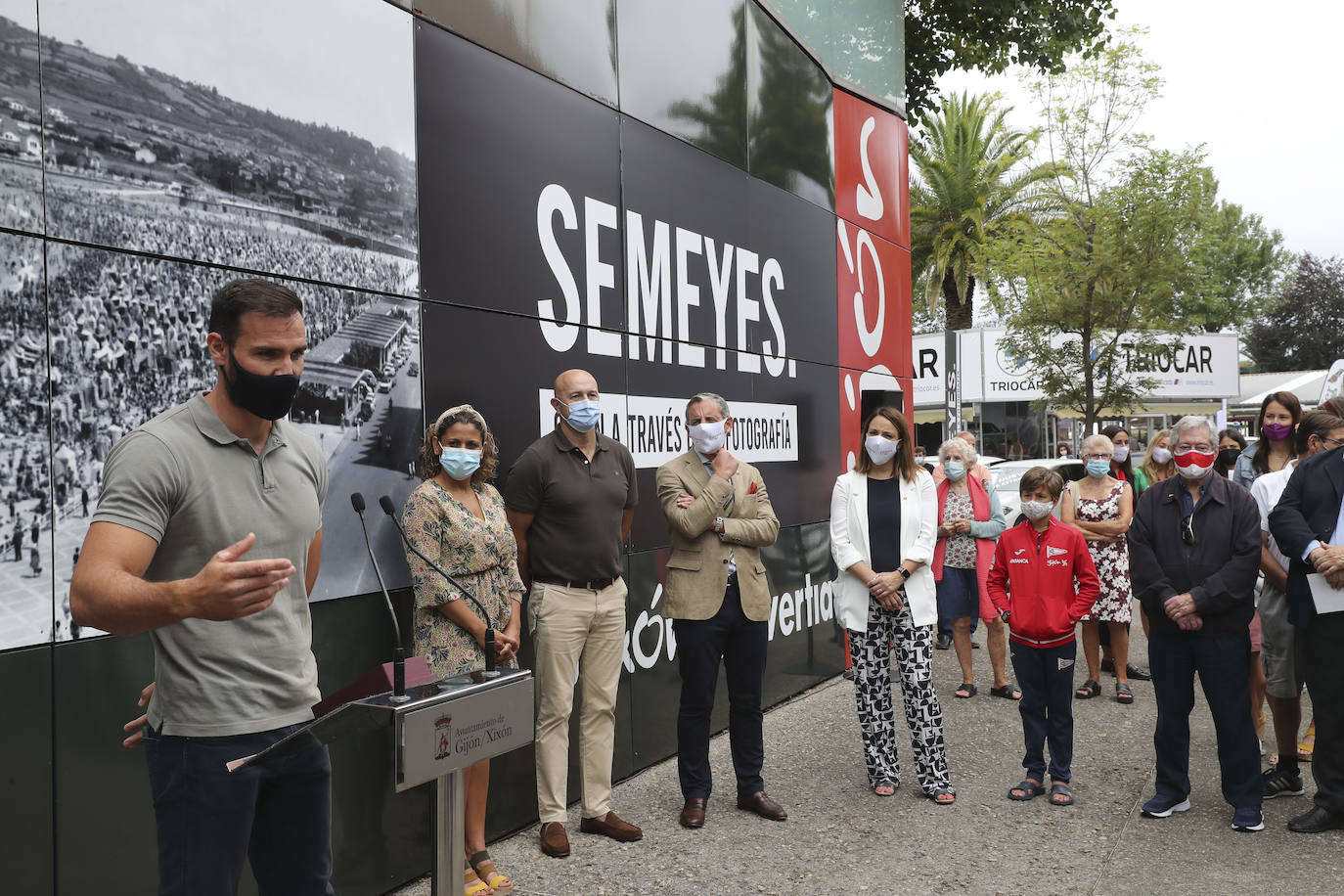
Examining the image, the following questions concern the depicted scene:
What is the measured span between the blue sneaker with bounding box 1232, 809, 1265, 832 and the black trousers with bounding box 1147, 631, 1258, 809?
26mm

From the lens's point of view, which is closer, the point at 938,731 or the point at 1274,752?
the point at 938,731

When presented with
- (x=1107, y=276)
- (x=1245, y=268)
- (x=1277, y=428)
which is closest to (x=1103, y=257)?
(x=1107, y=276)

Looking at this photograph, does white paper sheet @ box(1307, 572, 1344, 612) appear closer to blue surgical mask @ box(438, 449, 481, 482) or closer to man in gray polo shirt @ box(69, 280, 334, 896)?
blue surgical mask @ box(438, 449, 481, 482)

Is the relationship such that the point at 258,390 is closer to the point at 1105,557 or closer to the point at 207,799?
the point at 207,799

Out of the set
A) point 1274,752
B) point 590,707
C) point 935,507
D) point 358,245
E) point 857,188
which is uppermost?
point 857,188

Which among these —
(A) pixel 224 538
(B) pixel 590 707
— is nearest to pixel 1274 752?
(B) pixel 590 707

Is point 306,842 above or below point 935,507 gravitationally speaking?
below

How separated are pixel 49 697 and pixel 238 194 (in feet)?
5.82

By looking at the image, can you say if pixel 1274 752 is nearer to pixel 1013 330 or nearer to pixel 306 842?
pixel 306 842

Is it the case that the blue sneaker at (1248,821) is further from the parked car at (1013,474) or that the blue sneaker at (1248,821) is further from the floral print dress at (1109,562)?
the parked car at (1013,474)

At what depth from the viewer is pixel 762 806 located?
5.28 meters

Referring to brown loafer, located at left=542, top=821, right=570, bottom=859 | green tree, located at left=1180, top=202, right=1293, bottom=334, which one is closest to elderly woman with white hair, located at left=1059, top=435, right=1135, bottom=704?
brown loafer, located at left=542, top=821, right=570, bottom=859

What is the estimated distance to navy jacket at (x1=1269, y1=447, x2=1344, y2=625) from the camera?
16.5 feet

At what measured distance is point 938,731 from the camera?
557 centimetres
